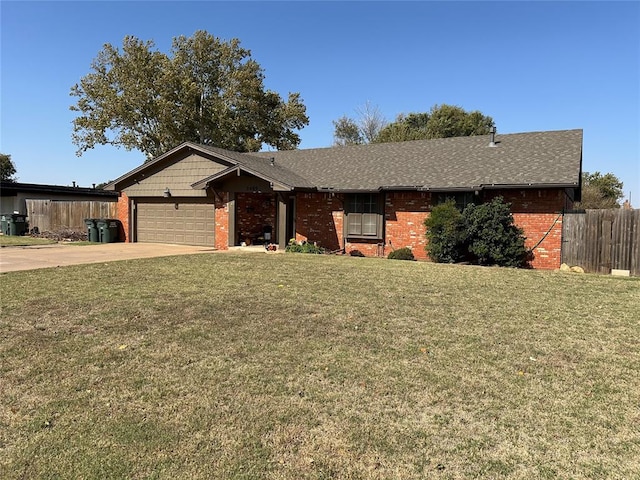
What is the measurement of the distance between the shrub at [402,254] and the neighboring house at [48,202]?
50.7 ft

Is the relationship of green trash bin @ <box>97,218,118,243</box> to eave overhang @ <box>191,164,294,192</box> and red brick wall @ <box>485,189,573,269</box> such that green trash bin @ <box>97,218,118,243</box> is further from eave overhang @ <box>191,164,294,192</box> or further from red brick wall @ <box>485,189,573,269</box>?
red brick wall @ <box>485,189,573,269</box>

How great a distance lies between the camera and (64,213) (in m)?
23.6

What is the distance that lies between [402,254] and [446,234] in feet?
5.96

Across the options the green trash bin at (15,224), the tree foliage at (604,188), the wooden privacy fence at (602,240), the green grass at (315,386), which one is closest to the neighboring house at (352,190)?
the wooden privacy fence at (602,240)

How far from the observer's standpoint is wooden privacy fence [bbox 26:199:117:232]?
2231 cm

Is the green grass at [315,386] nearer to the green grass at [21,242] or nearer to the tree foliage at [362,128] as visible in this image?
the green grass at [21,242]

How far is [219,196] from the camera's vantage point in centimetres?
1744

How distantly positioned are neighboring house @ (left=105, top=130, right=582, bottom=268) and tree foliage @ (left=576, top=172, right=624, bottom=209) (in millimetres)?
10562

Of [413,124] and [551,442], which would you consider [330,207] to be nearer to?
[551,442]

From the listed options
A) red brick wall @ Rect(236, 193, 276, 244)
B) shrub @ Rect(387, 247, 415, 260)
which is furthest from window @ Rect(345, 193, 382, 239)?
red brick wall @ Rect(236, 193, 276, 244)

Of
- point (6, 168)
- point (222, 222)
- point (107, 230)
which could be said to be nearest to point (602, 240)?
point (222, 222)

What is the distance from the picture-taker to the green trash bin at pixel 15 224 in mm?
23672

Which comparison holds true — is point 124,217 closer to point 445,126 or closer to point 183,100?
point 183,100

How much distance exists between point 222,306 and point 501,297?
198 inches
